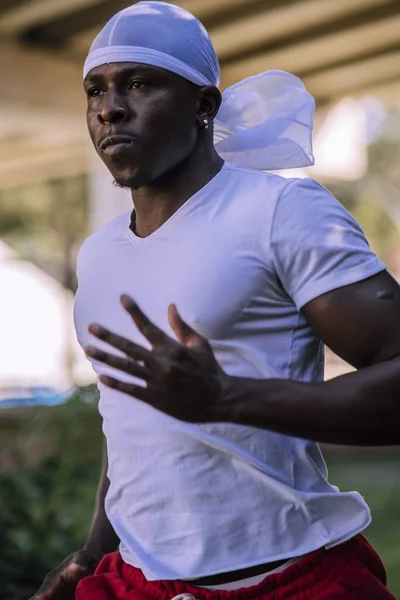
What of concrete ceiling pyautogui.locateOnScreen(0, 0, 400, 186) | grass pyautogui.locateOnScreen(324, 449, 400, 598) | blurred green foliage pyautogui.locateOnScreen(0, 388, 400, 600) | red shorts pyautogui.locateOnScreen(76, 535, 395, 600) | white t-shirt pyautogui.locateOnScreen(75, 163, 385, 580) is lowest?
grass pyautogui.locateOnScreen(324, 449, 400, 598)

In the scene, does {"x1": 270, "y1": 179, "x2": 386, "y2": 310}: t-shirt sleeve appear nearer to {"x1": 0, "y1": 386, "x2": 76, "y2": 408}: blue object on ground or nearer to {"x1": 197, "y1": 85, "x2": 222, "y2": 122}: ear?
{"x1": 197, "y1": 85, "x2": 222, "y2": 122}: ear

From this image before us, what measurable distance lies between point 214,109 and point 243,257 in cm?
35

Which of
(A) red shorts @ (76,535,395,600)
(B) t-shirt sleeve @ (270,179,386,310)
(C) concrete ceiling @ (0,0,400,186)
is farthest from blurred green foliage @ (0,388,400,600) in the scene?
(B) t-shirt sleeve @ (270,179,386,310)

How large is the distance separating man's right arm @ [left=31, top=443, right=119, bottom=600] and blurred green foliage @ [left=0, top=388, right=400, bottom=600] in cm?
264

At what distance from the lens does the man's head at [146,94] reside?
176cm

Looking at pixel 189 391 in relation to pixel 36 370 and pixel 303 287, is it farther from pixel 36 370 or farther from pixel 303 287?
pixel 36 370

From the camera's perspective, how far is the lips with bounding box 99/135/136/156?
1.75 m

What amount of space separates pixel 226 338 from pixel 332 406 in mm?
254

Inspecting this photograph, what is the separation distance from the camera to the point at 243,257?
166cm

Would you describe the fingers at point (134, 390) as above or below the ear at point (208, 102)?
below

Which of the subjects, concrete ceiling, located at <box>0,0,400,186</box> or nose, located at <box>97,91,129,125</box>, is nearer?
nose, located at <box>97,91,129,125</box>

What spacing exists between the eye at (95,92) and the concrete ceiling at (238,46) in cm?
445

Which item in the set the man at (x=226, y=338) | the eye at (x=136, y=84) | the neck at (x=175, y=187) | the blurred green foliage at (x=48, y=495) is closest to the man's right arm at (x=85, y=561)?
the man at (x=226, y=338)

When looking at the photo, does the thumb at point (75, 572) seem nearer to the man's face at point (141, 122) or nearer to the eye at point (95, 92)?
the man's face at point (141, 122)
